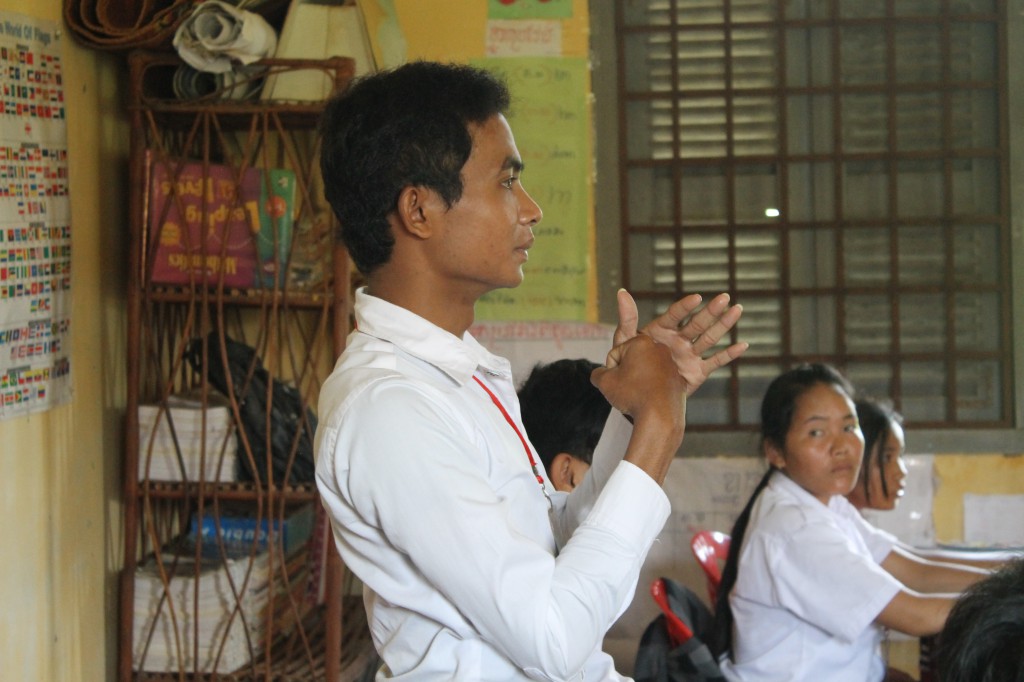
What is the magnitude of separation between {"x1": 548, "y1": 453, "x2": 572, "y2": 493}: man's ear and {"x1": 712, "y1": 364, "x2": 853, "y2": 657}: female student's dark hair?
610mm

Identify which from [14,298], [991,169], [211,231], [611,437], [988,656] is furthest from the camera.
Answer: [991,169]

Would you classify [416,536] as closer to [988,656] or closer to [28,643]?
[988,656]

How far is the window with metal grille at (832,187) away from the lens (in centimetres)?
306

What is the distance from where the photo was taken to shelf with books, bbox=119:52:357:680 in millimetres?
2477

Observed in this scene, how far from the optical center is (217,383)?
2566mm

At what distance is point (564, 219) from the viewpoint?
122 inches

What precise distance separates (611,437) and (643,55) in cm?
199

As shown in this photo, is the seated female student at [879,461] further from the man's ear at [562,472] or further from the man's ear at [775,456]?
the man's ear at [562,472]

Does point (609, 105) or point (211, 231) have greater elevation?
point (609, 105)

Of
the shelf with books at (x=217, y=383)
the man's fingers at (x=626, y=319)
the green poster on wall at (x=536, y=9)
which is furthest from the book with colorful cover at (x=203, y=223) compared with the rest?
the man's fingers at (x=626, y=319)

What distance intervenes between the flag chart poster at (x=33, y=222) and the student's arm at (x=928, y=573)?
6.21 ft

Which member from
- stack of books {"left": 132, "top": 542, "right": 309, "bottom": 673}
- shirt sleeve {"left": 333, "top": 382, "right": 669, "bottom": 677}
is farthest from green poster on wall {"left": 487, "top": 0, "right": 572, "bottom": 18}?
shirt sleeve {"left": 333, "top": 382, "right": 669, "bottom": 677}

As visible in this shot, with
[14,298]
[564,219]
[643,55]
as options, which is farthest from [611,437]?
[643,55]

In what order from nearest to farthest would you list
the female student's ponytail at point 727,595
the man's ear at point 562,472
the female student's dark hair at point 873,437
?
1. the man's ear at point 562,472
2. the female student's ponytail at point 727,595
3. the female student's dark hair at point 873,437
